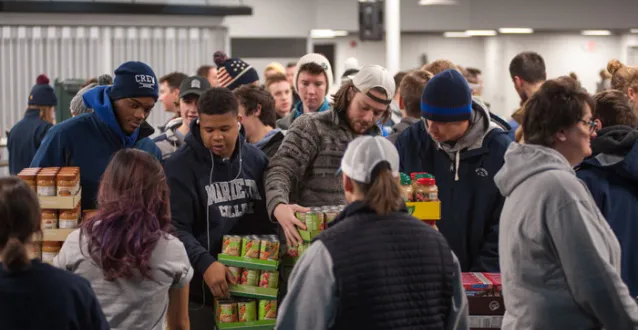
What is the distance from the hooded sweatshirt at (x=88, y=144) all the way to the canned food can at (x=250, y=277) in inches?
36.1

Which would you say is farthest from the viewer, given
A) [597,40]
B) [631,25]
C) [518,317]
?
[597,40]

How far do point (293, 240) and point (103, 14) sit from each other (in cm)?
1160

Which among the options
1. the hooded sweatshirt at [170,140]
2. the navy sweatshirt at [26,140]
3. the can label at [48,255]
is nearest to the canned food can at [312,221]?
the can label at [48,255]

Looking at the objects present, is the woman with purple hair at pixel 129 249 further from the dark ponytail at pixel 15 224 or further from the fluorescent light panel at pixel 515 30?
the fluorescent light panel at pixel 515 30

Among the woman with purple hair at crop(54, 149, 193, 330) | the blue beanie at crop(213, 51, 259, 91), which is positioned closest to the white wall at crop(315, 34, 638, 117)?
the blue beanie at crop(213, 51, 259, 91)

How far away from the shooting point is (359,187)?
3127 millimetres

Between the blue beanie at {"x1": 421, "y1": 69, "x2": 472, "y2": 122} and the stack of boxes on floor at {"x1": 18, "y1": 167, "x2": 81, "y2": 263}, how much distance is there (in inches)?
68.0

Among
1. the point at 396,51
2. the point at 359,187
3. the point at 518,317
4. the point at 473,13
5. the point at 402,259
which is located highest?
the point at 473,13

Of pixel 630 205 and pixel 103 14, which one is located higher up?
pixel 103 14

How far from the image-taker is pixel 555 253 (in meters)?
3.27

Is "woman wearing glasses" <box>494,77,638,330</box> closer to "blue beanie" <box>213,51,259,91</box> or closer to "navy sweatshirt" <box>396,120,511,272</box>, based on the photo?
"navy sweatshirt" <box>396,120,511,272</box>

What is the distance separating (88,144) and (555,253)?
96.0 inches

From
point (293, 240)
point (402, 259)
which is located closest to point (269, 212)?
point (293, 240)

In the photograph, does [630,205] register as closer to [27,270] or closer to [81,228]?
[81,228]
